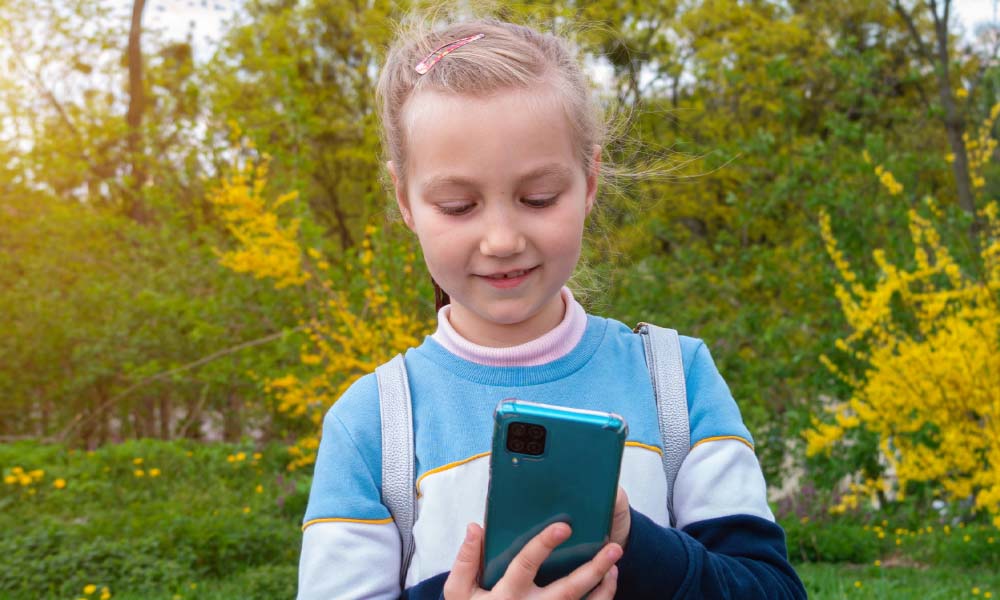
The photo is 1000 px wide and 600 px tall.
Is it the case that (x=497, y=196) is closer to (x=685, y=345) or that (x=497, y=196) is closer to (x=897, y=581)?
(x=685, y=345)

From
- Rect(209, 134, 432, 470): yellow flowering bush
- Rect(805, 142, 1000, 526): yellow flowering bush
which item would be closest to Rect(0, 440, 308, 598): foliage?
Rect(209, 134, 432, 470): yellow flowering bush

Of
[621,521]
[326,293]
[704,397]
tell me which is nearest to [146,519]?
[326,293]

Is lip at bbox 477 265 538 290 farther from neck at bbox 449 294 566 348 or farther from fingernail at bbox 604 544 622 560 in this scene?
fingernail at bbox 604 544 622 560

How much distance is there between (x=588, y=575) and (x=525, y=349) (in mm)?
363

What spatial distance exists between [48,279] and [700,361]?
9.69 m

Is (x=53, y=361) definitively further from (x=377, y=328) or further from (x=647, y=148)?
Result: (x=647, y=148)

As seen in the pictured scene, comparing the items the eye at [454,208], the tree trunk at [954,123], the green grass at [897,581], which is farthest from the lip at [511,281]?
the tree trunk at [954,123]

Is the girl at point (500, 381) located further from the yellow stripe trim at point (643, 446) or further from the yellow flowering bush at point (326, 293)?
the yellow flowering bush at point (326, 293)

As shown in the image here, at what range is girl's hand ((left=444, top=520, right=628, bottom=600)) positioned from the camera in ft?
3.28

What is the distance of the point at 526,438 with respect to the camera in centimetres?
96

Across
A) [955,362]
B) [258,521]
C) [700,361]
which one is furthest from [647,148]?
[258,521]

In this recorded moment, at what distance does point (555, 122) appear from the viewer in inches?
47.7

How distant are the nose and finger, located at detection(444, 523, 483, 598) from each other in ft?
1.15

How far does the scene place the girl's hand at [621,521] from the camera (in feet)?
3.43
